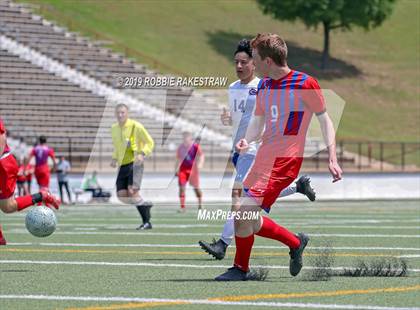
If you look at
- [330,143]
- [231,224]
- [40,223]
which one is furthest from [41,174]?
[330,143]

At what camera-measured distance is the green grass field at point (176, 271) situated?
7.29 meters

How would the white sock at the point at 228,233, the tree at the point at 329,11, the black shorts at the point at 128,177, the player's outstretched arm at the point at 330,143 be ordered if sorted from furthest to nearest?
1. the tree at the point at 329,11
2. the black shorts at the point at 128,177
3. the white sock at the point at 228,233
4. the player's outstretched arm at the point at 330,143

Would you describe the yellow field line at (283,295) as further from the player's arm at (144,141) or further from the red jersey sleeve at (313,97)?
the player's arm at (144,141)

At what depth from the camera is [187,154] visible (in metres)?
25.7

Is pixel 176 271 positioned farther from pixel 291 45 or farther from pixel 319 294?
pixel 291 45

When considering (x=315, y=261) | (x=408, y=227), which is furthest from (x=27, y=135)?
(x=315, y=261)

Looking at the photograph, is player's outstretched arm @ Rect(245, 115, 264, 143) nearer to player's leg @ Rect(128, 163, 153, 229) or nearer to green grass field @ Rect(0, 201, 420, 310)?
green grass field @ Rect(0, 201, 420, 310)

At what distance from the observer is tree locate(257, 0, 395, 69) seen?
198 ft

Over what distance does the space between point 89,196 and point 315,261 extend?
73.3ft

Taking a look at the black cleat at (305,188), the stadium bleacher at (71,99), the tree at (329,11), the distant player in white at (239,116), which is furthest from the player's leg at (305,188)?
the tree at (329,11)

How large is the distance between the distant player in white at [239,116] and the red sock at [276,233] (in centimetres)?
117

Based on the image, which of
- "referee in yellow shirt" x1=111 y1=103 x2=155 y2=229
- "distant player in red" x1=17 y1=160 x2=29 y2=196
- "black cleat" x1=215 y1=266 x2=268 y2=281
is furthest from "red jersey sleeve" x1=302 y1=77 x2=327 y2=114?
"distant player in red" x1=17 y1=160 x2=29 y2=196

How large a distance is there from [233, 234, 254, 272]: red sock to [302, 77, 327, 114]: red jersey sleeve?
3.74 feet

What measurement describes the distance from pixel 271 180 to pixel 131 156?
8.40m
